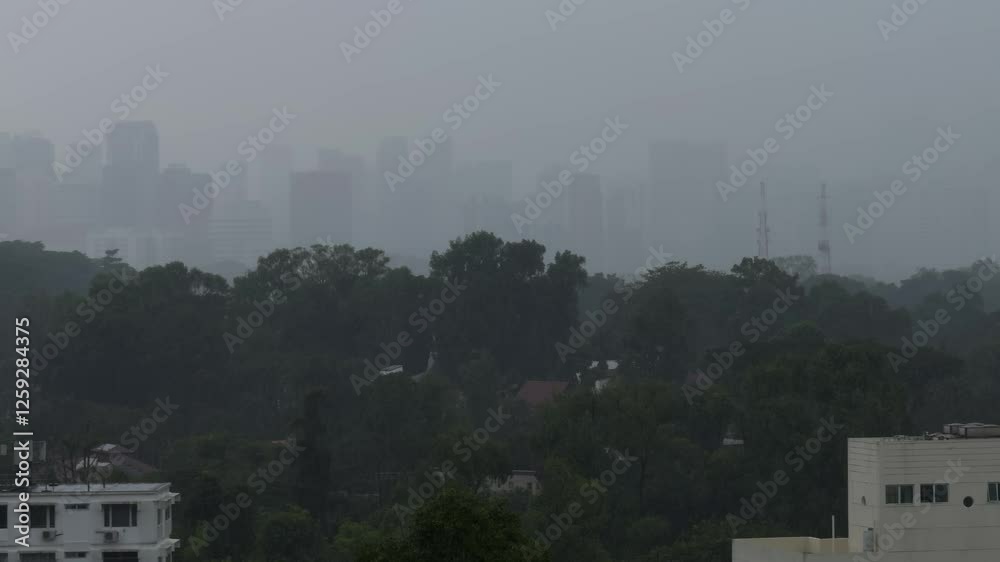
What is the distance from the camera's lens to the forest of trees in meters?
25.1

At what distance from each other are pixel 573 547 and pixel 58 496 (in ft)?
32.3

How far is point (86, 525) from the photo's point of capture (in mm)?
16062

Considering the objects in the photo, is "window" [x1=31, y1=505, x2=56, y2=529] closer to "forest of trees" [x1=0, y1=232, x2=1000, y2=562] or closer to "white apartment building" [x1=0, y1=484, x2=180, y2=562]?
"white apartment building" [x1=0, y1=484, x2=180, y2=562]

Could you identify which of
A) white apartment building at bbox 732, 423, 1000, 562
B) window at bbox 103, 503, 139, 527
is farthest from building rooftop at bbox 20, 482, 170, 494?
white apartment building at bbox 732, 423, 1000, 562

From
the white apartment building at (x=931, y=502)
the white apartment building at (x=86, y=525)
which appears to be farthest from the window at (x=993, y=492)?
the white apartment building at (x=86, y=525)

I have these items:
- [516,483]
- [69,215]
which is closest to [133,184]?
[69,215]

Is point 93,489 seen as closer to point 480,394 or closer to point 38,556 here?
point 38,556

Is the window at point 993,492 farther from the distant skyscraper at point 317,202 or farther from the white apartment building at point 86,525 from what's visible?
the distant skyscraper at point 317,202

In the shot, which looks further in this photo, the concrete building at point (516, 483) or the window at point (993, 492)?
the concrete building at point (516, 483)

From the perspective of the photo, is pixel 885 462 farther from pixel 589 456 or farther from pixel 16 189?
pixel 16 189

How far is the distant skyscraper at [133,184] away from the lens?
9181 cm

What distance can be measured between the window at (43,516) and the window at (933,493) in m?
8.91

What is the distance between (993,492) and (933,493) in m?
0.59

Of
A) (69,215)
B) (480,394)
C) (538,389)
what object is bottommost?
(480,394)
